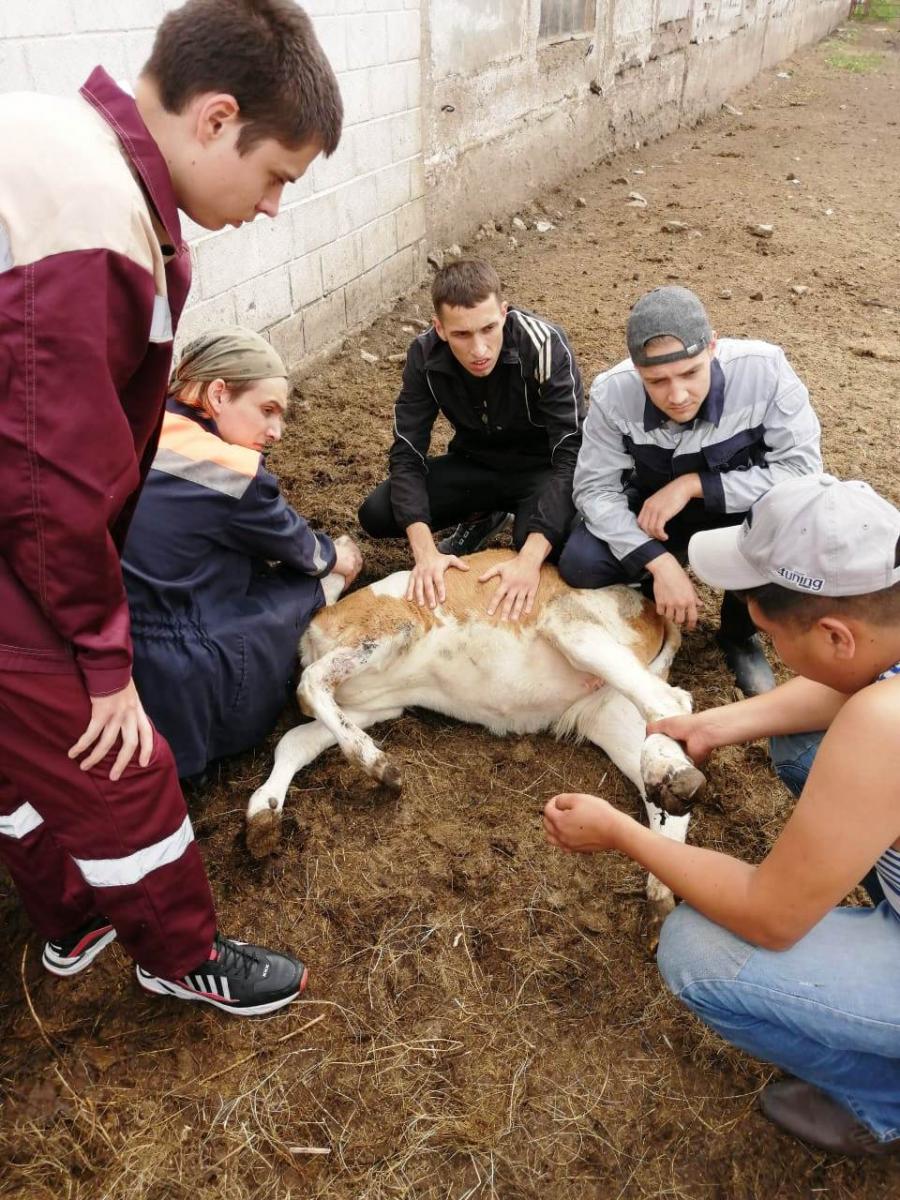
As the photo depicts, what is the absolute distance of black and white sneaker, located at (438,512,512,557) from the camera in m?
4.53

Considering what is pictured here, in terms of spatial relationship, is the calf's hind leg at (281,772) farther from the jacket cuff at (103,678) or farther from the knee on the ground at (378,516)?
the jacket cuff at (103,678)

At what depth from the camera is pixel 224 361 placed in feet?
9.71

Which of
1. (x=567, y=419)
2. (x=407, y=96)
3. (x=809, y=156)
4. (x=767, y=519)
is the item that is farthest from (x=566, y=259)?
(x=767, y=519)

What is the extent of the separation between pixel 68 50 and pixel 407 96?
3321 mm

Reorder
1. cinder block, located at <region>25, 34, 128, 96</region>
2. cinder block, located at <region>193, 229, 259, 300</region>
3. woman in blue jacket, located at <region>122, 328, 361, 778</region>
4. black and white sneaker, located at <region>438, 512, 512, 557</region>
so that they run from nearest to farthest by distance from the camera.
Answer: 1. woman in blue jacket, located at <region>122, 328, 361, 778</region>
2. cinder block, located at <region>25, 34, 128, 96</region>
3. black and white sneaker, located at <region>438, 512, 512, 557</region>
4. cinder block, located at <region>193, 229, 259, 300</region>

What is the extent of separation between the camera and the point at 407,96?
6809mm

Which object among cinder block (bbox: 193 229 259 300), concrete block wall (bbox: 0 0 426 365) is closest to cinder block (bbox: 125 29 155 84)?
concrete block wall (bbox: 0 0 426 365)

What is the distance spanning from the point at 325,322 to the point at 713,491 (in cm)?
372

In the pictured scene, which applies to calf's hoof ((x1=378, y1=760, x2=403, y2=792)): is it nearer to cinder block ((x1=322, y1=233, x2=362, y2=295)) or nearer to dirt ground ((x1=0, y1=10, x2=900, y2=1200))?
dirt ground ((x1=0, y1=10, x2=900, y2=1200))

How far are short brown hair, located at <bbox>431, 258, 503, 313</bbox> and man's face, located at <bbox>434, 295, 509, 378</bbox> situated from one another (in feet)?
0.07

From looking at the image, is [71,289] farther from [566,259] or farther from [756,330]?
[566,259]

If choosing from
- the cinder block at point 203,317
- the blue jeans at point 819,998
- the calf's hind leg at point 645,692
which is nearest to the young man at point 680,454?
the calf's hind leg at point 645,692

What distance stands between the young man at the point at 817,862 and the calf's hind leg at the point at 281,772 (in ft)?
3.51

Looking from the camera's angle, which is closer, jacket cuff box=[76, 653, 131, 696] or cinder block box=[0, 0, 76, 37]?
jacket cuff box=[76, 653, 131, 696]
